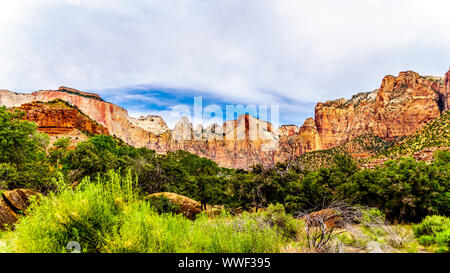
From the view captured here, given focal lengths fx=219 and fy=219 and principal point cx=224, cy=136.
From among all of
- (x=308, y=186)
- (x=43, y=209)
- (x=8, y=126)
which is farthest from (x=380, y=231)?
(x=8, y=126)

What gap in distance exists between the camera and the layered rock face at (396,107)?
8800 centimetres

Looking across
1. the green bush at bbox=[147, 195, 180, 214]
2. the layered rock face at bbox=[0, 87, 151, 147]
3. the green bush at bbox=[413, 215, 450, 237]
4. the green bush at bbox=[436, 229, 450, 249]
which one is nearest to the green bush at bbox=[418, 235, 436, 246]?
the green bush at bbox=[436, 229, 450, 249]

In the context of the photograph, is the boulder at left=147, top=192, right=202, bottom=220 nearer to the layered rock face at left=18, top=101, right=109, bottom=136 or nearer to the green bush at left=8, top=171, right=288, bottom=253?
the green bush at left=8, top=171, right=288, bottom=253

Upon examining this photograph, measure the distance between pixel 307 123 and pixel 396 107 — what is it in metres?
47.8

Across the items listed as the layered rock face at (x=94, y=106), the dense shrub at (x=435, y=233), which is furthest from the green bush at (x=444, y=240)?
the layered rock face at (x=94, y=106)

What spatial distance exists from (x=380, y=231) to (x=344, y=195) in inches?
230

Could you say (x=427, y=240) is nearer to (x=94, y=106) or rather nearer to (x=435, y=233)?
(x=435, y=233)

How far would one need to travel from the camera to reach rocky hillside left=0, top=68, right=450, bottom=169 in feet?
287

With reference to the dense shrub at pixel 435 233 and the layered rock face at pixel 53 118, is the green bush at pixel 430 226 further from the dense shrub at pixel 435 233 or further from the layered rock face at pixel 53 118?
the layered rock face at pixel 53 118

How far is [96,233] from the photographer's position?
4.45 metres

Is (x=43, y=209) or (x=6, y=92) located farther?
(x=6, y=92)

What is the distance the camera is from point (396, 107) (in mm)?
94562

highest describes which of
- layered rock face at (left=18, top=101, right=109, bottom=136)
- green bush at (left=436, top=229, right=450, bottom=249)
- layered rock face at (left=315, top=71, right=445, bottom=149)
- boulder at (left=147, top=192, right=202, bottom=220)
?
layered rock face at (left=315, top=71, right=445, bottom=149)

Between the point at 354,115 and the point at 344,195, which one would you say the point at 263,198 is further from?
the point at 354,115
